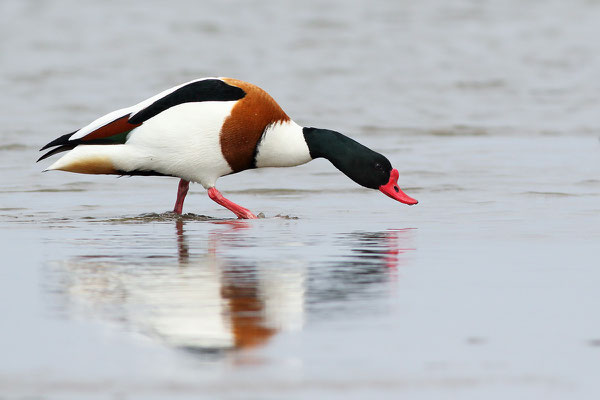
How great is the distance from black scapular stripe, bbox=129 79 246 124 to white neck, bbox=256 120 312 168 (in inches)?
16.4

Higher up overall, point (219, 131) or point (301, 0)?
point (301, 0)

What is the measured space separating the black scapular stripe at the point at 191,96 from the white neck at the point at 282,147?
417 mm

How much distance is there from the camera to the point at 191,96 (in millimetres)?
9516

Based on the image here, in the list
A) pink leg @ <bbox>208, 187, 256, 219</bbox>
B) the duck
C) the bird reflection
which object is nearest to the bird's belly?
the duck

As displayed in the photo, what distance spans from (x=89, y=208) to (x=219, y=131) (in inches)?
63.8

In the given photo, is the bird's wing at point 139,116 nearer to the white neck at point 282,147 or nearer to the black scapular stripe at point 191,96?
the black scapular stripe at point 191,96

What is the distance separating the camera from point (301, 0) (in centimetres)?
3403

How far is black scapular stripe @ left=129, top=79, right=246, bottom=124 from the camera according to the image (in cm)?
952

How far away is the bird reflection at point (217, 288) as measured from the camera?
504 centimetres

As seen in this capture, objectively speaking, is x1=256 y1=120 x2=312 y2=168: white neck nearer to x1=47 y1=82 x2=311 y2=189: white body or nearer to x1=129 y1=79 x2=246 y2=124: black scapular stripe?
x1=47 y1=82 x2=311 y2=189: white body

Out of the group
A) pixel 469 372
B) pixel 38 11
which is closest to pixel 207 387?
pixel 469 372

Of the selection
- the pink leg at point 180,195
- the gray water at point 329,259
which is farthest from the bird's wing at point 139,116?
the pink leg at point 180,195

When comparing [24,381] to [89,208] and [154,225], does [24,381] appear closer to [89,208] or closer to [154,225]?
[154,225]

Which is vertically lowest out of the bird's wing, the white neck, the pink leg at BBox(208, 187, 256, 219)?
the pink leg at BBox(208, 187, 256, 219)
